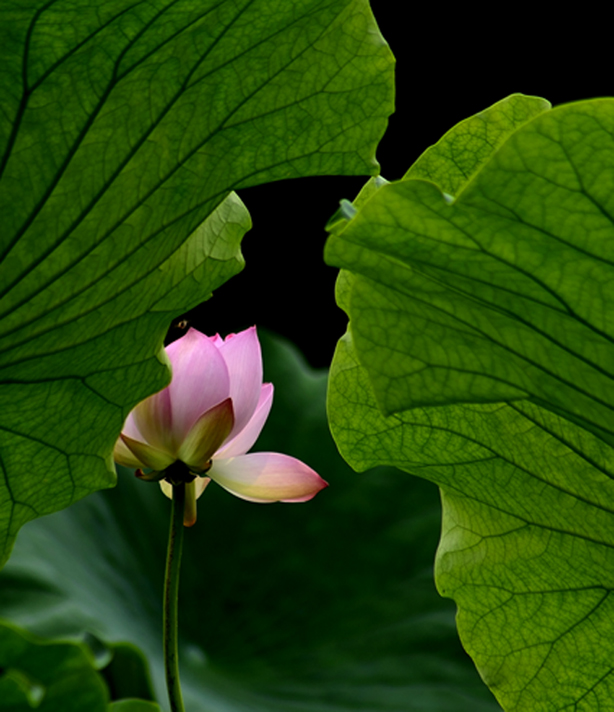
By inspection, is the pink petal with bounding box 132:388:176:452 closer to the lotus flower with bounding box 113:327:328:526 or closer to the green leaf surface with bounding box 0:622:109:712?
the lotus flower with bounding box 113:327:328:526

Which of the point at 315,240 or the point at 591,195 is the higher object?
the point at 591,195

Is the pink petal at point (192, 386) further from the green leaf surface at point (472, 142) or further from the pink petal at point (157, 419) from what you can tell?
the green leaf surface at point (472, 142)

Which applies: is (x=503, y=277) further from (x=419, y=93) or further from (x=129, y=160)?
(x=419, y=93)

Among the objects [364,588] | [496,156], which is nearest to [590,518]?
[496,156]

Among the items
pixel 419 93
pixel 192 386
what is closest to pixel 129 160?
pixel 192 386

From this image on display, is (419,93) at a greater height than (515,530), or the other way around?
(515,530)

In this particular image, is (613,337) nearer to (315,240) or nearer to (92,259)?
(92,259)

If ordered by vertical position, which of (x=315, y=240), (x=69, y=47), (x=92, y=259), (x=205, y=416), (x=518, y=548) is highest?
(x=69, y=47)
